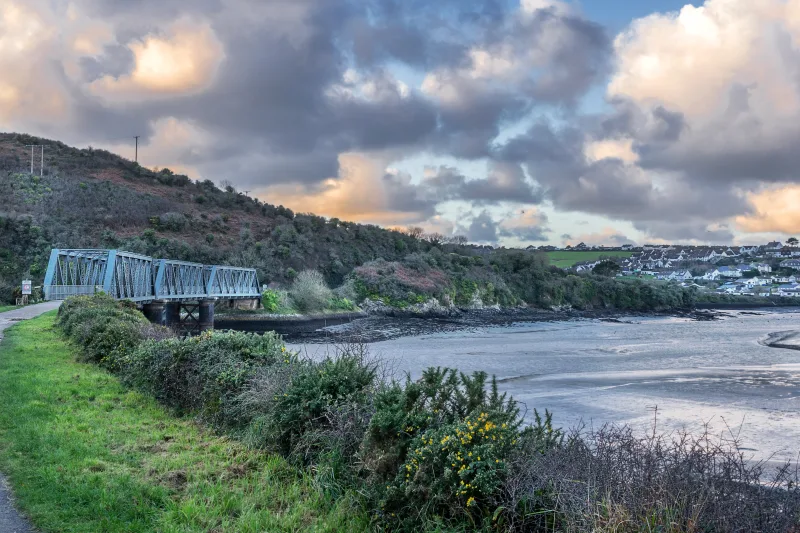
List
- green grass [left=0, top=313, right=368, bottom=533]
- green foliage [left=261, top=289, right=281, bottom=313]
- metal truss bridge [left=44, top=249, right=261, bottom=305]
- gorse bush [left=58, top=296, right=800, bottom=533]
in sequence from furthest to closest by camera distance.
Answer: green foliage [left=261, top=289, right=281, bottom=313], metal truss bridge [left=44, top=249, right=261, bottom=305], green grass [left=0, top=313, right=368, bottom=533], gorse bush [left=58, top=296, right=800, bottom=533]

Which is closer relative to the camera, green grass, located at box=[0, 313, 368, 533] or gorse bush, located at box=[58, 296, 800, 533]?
gorse bush, located at box=[58, 296, 800, 533]

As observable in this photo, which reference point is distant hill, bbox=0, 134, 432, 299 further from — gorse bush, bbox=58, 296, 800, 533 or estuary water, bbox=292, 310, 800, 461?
gorse bush, bbox=58, 296, 800, 533

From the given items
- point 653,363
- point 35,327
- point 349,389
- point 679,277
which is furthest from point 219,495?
point 679,277

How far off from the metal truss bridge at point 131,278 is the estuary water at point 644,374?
41.8 ft

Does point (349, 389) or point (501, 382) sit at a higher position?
point (349, 389)

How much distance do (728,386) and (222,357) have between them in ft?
62.6

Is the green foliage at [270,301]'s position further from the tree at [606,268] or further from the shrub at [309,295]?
the tree at [606,268]

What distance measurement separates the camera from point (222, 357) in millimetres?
11125

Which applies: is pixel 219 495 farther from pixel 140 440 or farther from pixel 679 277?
pixel 679 277

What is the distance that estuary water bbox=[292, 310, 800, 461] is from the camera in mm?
15969

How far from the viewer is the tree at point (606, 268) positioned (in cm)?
12432

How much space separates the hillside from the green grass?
53.0 m

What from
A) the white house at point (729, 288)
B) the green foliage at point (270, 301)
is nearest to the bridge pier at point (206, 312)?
the green foliage at point (270, 301)

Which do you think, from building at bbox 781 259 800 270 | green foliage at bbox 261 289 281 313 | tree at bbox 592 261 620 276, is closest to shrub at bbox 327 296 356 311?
green foliage at bbox 261 289 281 313
